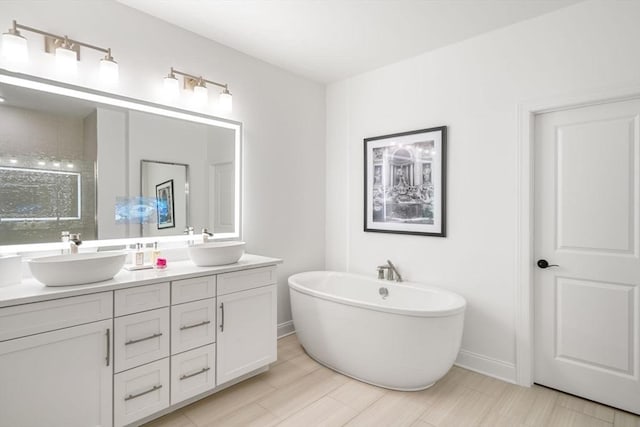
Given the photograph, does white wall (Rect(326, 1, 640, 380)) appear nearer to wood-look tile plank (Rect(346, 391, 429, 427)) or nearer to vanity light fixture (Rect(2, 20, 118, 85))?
wood-look tile plank (Rect(346, 391, 429, 427))

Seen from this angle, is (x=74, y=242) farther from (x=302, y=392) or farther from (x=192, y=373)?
(x=302, y=392)

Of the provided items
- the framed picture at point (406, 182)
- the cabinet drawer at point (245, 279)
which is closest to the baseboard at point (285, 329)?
the cabinet drawer at point (245, 279)

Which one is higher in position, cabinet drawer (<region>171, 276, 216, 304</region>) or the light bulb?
the light bulb

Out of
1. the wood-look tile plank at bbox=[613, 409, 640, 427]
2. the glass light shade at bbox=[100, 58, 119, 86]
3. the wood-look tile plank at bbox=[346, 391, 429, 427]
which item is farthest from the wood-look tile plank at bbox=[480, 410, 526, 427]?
the glass light shade at bbox=[100, 58, 119, 86]

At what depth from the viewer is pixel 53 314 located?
5.24 feet

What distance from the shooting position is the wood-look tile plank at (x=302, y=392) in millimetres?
2184

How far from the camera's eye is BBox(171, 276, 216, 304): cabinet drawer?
2.03m

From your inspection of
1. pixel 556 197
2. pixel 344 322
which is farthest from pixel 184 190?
pixel 556 197

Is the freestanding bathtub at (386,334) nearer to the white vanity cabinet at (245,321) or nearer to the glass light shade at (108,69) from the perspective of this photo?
the white vanity cabinet at (245,321)

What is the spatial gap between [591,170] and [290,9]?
232 cm

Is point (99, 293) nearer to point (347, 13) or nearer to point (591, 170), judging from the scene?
point (347, 13)

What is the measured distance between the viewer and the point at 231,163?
295 cm

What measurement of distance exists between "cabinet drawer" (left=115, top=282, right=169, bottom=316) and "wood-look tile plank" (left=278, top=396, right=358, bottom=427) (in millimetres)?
1032

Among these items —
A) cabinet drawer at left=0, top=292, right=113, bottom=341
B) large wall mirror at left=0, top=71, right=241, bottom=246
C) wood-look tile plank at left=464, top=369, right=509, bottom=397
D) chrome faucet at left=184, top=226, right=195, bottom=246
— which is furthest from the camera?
chrome faucet at left=184, top=226, right=195, bottom=246
